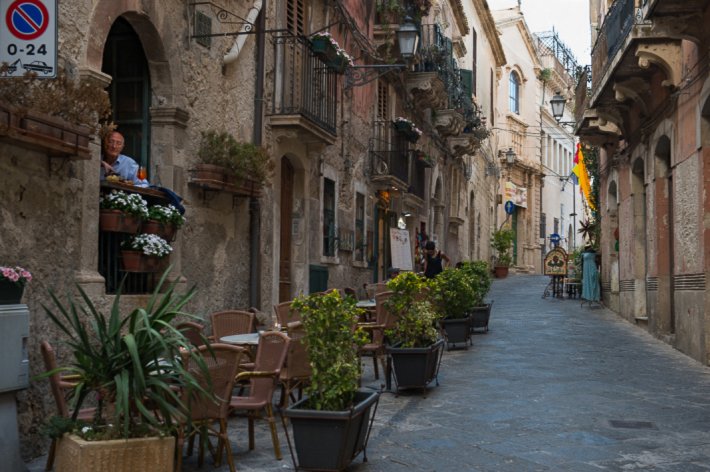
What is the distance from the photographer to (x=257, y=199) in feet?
37.9

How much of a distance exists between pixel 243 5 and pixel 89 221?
4676 millimetres

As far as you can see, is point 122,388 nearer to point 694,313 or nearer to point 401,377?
point 401,377

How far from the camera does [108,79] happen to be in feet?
24.9

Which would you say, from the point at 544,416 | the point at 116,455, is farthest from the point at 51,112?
the point at 544,416

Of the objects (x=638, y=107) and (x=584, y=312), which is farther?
(x=584, y=312)

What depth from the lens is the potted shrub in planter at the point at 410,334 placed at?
895 centimetres

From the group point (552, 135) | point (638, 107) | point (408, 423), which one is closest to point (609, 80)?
point (638, 107)

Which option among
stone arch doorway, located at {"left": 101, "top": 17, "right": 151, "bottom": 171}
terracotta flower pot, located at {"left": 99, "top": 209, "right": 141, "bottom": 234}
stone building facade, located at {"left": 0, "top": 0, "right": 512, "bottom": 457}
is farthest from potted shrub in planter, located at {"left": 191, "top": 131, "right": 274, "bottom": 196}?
terracotta flower pot, located at {"left": 99, "top": 209, "right": 141, "bottom": 234}

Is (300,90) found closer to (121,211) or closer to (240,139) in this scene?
(240,139)

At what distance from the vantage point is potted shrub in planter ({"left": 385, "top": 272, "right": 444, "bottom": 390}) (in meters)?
8.95

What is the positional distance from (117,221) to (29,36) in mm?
2218

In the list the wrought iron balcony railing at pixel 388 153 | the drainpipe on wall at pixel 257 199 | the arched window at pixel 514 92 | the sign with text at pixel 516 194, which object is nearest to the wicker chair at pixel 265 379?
the drainpipe on wall at pixel 257 199

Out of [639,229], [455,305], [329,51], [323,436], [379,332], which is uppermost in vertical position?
[329,51]

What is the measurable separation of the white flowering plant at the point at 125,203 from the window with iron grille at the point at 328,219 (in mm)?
7236
